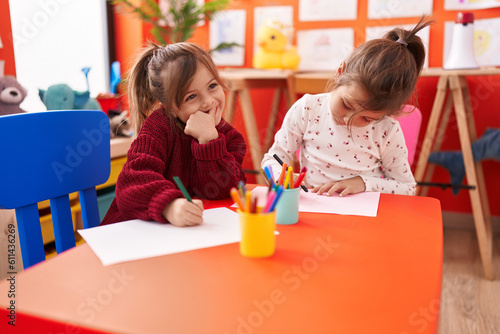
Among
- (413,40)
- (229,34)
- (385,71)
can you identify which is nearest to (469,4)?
(229,34)

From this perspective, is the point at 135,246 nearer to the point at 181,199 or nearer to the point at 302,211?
the point at 181,199

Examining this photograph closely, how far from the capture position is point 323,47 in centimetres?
268

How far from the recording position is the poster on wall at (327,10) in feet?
8.48

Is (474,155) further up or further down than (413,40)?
further down

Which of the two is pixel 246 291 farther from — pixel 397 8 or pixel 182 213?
pixel 397 8

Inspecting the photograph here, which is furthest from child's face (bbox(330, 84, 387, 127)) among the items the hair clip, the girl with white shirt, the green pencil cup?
the green pencil cup

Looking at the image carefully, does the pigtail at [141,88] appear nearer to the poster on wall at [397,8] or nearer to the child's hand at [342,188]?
the child's hand at [342,188]

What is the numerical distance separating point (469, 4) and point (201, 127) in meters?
2.06

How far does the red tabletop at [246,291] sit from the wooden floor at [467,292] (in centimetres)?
89

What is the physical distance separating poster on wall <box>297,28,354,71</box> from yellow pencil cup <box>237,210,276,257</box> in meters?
2.19

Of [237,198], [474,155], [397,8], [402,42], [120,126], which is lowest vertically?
[474,155]

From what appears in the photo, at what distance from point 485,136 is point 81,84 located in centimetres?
232

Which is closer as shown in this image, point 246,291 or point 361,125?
point 246,291

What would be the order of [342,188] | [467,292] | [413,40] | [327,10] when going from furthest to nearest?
[327,10], [467,292], [413,40], [342,188]
